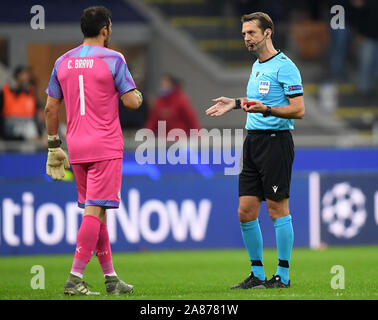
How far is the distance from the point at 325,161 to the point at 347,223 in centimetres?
118

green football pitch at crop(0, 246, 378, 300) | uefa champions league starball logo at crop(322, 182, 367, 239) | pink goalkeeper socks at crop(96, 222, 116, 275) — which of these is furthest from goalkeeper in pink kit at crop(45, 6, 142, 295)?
uefa champions league starball logo at crop(322, 182, 367, 239)

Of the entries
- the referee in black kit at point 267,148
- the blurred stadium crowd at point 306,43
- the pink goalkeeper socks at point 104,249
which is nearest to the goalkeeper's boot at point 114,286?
the pink goalkeeper socks at point 104,249

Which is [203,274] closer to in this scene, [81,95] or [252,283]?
[252,283]

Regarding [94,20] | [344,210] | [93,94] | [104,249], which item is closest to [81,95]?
[93,94]

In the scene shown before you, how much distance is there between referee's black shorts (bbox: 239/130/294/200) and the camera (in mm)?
8359

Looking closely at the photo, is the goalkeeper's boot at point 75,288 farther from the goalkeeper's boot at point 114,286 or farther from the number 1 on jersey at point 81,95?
the number 1 on jersey at point 81,95

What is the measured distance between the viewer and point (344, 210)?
13797mm

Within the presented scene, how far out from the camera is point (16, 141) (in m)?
14.5

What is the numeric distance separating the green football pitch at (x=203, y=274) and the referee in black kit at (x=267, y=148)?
0.41 meters

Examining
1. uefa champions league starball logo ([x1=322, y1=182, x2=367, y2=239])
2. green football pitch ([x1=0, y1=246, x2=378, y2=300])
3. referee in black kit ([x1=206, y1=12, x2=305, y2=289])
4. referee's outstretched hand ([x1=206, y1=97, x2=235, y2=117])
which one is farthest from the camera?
uefa champions league starball logo ([x1=322, y1=182, x2=367, y2=239])

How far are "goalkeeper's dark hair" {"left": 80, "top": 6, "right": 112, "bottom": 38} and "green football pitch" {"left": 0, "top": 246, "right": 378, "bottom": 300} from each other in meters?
2.04

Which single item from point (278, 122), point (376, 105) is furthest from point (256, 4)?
point (278, 122)

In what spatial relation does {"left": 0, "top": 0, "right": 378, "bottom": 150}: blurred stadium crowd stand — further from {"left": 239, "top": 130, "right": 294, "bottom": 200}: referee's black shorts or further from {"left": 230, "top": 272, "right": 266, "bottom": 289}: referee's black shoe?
{"left": 230, "top": 272, "right": 266, "bottom": 289}: referee's black shoe

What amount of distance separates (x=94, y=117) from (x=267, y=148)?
4.88 feet
